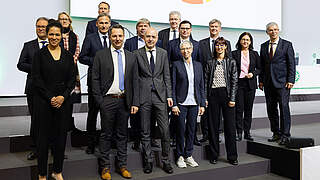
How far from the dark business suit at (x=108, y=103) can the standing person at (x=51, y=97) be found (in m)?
0.31

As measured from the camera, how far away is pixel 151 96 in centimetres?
292

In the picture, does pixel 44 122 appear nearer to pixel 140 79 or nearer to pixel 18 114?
pixel 140 79

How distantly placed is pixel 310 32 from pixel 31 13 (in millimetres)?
6992

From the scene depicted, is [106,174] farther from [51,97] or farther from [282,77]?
[282,77]

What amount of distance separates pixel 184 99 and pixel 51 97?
4.24 ft

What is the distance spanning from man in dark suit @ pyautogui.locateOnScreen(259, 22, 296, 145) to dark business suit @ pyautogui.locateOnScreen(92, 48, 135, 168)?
181 centimetres

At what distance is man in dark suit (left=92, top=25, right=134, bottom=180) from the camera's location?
8.79 feet

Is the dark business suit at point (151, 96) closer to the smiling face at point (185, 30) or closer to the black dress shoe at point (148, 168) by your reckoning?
the black dress shoe at point (148, 168)

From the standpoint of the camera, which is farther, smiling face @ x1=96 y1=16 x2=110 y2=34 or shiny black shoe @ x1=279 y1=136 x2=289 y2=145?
shiny black shoe @ x1=279 y1=136 x2=289 y2=145

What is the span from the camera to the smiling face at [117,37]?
2695 millimetres

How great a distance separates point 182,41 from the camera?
3.29 metres

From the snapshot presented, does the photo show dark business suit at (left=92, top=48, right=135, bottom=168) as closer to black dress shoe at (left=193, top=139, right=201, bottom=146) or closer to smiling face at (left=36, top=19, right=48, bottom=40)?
smiling face at (left=36, top=19, right=48, bottom=40)

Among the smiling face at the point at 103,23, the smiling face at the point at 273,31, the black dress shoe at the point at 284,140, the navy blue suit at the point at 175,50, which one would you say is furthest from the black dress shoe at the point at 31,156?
the smiling face at the point at 273,31

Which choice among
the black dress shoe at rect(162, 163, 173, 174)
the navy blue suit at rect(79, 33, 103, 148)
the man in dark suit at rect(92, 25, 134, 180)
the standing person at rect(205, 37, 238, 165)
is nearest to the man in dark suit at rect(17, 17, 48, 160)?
the navy blue suit at rect(79, 33, 103, 148)
